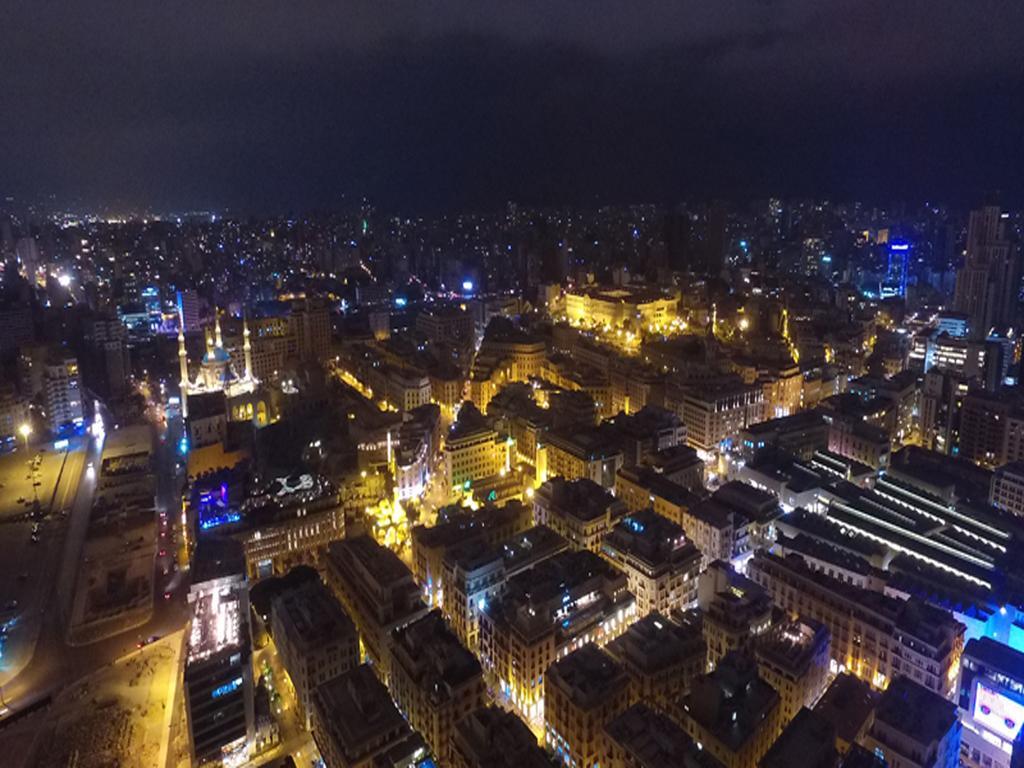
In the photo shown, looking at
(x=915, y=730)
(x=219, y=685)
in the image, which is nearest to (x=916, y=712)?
(x=915, y=730)

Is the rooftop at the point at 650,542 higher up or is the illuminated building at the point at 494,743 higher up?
the rooftop at the point at 650,542

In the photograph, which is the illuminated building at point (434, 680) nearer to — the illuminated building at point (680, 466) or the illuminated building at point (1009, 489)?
the illuminated building at point (680, 466)

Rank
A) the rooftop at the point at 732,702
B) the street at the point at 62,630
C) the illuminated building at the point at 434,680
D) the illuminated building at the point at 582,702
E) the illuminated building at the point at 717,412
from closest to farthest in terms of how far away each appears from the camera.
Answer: the rooftop at the point at 732,702 → the illuminated building at the point at 582,702 → the illuminated building at the point at 434,680 → the street at the point at 62,630 → the illuminated building at the point at 717,412

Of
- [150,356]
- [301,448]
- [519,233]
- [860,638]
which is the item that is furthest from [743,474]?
[519,233]

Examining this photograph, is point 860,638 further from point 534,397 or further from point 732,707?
point 534,397

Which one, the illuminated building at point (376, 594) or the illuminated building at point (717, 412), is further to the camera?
the illuminated building at point (717, 412)

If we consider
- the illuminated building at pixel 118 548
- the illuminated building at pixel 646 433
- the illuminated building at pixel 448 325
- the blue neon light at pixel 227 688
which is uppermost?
the illuminated building at pixel 448 325

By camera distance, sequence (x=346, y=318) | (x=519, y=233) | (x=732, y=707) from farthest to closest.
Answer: (x=519, y=233) < (x=346, y=318) < (x=732, y=707)

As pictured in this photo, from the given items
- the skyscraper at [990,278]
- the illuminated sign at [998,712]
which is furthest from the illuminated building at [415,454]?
the skyscraper at [990,278]
